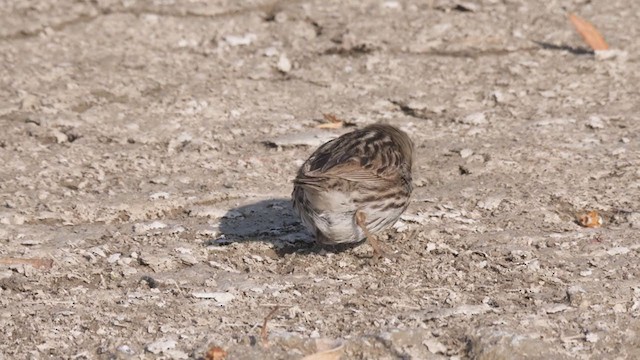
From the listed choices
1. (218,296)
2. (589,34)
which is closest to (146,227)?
(218,296)

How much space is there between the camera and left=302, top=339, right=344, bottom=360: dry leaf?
4758 millimetres

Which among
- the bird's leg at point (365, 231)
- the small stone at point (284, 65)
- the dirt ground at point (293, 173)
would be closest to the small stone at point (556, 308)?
the dirt ground at point (293, 173)

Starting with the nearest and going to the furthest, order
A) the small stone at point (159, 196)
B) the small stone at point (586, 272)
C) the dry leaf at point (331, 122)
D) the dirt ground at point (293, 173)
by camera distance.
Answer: the dirt ground at point (293, 173)
the small stone at point (586, 272)
the small stone at point (159, 196)
the dry leaf at point (331, 122)

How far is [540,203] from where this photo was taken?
6.27 m

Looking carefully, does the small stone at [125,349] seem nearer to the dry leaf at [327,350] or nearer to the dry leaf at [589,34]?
the dry leaf at [327,350]

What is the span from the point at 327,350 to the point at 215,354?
1.50 feet

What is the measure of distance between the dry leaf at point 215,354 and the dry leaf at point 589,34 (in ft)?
14.5

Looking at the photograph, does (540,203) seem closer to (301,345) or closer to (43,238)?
(301,345)

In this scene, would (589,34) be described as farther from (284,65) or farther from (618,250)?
(618,250)

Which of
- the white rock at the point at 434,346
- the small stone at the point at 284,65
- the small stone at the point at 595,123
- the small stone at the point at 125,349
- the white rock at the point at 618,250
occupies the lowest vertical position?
the small stone at the point at 125,349

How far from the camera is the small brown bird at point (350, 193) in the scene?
18.2ft

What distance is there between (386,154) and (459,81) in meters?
2.11

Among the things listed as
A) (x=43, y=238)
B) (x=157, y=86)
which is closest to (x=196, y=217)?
(x=43, y=238)

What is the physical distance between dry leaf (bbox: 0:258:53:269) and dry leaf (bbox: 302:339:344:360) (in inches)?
58.7
